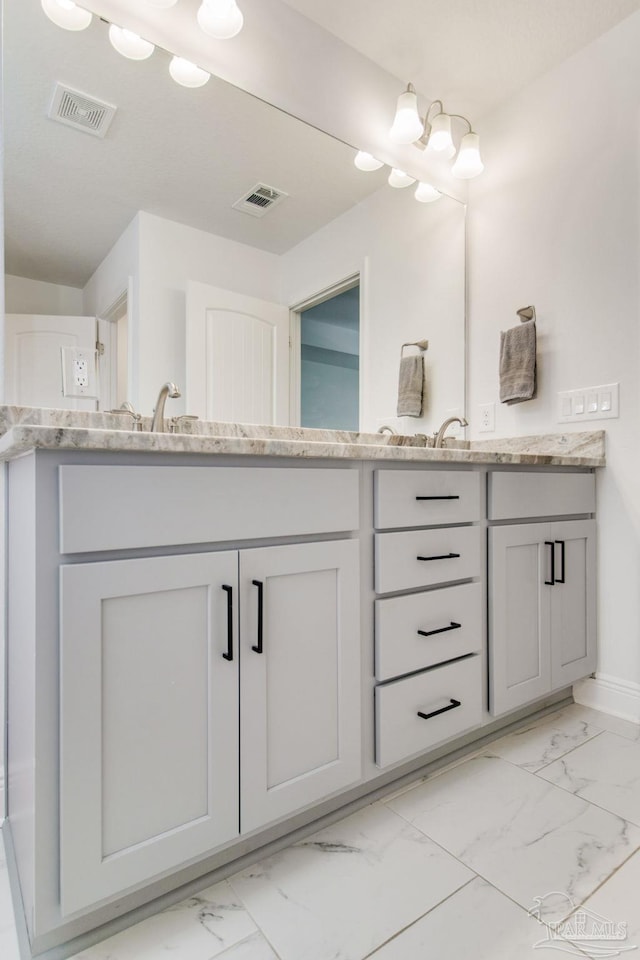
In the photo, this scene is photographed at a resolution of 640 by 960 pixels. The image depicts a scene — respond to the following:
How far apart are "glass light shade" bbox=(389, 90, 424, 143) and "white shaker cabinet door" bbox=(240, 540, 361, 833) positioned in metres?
1.73

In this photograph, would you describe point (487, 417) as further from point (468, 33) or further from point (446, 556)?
point (468, 33)

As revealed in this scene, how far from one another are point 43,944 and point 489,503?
136 centimetres

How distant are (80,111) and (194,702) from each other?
148 cm

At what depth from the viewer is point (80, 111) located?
1344mm

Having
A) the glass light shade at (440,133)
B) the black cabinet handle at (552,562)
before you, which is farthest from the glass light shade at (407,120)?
the black cabinet handle at (552,562)

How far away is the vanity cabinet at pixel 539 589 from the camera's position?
1.52 metres

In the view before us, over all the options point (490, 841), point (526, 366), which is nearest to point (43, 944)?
point (490, 841)

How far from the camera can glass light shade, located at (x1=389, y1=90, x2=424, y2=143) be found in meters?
1.99

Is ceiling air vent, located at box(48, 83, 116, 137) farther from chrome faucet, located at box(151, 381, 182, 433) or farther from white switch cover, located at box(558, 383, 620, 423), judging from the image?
white switch cover, located at box(558, 383, 620, 423)

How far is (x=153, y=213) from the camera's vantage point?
1.48 metres

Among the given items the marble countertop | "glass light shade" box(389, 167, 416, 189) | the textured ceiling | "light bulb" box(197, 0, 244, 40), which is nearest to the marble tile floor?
the marble countertop

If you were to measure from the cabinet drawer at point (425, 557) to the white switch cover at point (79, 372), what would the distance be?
2.78ft

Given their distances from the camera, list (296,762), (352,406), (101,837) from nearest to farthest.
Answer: (101,837) → (296,762) → (352,406)

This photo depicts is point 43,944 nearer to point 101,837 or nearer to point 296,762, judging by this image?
point 101,837
